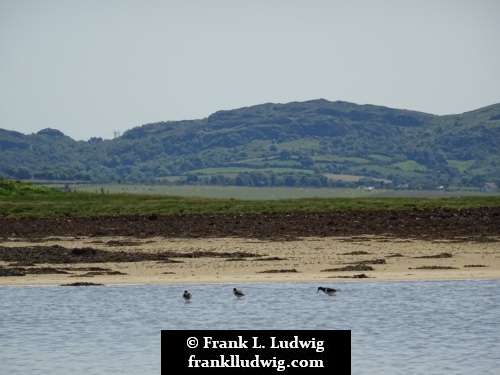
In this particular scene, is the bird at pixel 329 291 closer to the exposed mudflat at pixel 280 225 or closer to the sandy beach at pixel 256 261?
the sandy beach at pixel 256 261

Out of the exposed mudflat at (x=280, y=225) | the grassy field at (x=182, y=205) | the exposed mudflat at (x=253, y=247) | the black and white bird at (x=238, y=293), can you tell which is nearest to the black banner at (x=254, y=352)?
the black and white bird at (x=238, y=293)

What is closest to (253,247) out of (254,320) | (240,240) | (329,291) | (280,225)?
(240,240)

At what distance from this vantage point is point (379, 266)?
35.7m

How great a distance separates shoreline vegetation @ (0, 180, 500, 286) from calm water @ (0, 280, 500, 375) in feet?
5.63

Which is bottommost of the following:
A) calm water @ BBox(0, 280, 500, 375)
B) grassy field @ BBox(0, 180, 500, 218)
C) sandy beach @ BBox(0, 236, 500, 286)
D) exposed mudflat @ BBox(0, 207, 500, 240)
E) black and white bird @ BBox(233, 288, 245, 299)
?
calm water @ BBox(0, 280, 500, 375)

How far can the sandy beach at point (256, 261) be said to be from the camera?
33.6m

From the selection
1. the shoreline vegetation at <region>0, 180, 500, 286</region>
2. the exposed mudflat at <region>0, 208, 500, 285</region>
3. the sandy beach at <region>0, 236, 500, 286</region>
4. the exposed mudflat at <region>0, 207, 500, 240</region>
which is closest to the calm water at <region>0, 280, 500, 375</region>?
the sandy beach at <region>0, 236, 500, 286</region>

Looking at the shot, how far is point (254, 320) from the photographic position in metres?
26.9

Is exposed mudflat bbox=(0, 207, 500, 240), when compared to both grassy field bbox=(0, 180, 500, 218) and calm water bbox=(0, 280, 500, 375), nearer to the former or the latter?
grassy field bbox=(0, 180, 500, 218)

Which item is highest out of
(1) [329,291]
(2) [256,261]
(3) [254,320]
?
(2) [256,261]

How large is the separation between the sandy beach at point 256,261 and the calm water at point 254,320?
4.63ft

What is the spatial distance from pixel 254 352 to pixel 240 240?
26.6 meters

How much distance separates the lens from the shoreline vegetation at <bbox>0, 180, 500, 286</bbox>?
3456 cm

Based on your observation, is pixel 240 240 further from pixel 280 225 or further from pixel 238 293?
pixel 238 293
